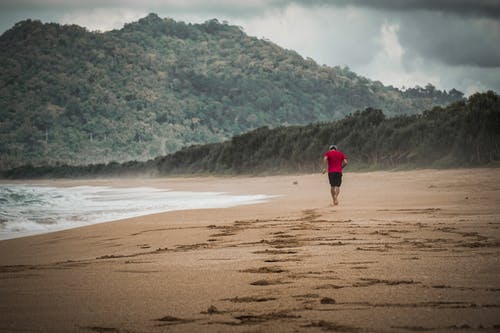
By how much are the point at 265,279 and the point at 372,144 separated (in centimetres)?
3451

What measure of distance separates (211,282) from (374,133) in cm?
3606

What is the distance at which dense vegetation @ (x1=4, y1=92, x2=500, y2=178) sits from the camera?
29703mm

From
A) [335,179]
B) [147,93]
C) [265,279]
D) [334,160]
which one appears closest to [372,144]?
[334,160]

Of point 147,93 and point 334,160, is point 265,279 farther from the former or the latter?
point 147,93

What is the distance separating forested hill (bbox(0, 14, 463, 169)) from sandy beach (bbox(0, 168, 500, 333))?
93.1m

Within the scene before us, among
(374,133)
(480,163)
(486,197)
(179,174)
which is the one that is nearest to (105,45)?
(179,174)

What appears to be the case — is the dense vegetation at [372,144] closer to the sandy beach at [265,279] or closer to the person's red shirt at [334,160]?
the person's red shirt at [334,160]

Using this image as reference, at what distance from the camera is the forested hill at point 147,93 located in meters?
111

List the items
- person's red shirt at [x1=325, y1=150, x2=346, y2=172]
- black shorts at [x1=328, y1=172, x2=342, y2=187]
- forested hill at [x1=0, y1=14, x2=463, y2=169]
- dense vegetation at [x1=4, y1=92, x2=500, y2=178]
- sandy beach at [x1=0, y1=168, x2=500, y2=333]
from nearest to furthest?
sandy beach at [x1=0, y1=168, x2=500, y2=333]
black shorts at [x1=328, y1=172, x2=342, y2=187]
person's red shirt at [x1=325, y1=150, x2=346, y2=172]
dense vegetation at [x1=4, y1=92, x2=500, y2=178]
forested hill at [x1=0, y1=14, x2=463, y2=169]

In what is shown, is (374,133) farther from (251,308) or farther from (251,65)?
(251,65)

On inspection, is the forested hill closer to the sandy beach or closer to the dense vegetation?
the dense vegetation

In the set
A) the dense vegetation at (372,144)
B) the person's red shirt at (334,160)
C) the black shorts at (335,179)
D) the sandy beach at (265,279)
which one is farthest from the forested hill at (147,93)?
the sandy beach at (265,279)

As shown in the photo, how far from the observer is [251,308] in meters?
3.72

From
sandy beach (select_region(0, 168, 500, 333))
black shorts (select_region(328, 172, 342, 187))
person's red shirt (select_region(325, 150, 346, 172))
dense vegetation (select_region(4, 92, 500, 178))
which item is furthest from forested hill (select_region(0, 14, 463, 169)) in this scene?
sandy beach (select_region(0, 168, 500, 333))
